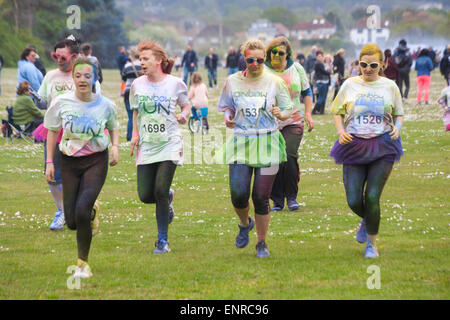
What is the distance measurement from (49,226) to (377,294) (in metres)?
4.95

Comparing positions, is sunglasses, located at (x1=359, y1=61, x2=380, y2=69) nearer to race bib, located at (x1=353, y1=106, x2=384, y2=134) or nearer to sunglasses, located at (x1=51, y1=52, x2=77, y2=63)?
race bib, located at (x1=353, y1=106, x2=384, y2=134)

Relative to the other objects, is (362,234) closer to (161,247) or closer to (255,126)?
(255,126)

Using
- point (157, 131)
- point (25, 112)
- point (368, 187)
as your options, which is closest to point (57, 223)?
point (157, 131)

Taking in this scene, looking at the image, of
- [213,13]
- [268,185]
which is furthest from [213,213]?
[213,13]

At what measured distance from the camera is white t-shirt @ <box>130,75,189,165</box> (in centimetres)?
795

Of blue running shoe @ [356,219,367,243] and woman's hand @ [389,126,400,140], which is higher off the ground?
woman's hand @ [389,126,400,140]

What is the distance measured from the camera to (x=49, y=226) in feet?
31.6

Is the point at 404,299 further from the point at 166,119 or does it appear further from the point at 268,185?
the point at 166,119

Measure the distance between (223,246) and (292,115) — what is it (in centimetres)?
262

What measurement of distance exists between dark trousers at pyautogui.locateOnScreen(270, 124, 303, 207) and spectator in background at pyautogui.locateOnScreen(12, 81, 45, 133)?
9.39m

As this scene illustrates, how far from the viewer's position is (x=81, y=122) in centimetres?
714

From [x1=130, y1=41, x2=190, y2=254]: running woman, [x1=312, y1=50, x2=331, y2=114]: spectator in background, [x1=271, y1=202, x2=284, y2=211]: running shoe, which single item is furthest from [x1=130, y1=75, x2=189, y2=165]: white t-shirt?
[x1=312, y1=50, x2=331, y2=114]: spectator in background

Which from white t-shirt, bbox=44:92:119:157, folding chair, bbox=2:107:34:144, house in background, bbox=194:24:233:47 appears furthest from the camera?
house in background, bbox=194:24:233:47
